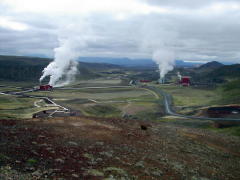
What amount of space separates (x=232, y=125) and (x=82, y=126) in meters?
55.7

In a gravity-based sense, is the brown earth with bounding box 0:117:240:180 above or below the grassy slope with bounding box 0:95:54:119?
above

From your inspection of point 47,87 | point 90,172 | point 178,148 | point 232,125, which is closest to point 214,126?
point 232,125

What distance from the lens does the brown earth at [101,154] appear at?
2222 cm

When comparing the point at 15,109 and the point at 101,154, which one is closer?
the point at 101,154

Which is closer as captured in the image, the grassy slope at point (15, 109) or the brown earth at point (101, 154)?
the brown earth at point (101, 154)

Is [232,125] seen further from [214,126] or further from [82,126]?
[82,126]

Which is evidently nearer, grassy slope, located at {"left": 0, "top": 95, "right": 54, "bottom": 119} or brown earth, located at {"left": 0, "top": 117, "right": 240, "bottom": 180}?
brown earth, located at {"left": 0, "top": 117, "right": 240, "bottom": 180}

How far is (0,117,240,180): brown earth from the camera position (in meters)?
22.2

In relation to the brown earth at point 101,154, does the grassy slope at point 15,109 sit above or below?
below

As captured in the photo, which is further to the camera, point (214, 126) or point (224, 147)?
point (214, 126)

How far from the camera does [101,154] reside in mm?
28062

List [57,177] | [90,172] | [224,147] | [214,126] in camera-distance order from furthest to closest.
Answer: [214,126], [224,147], [90,172], [57,177]

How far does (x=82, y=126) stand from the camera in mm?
40156

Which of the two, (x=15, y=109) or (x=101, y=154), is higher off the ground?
(x=101, y=154)
